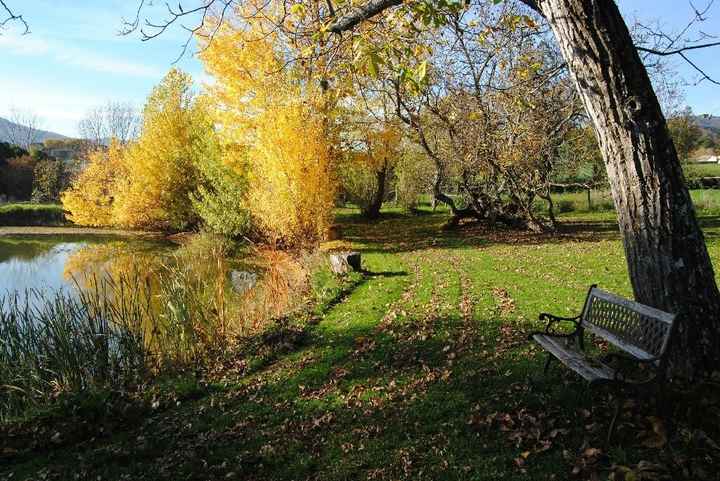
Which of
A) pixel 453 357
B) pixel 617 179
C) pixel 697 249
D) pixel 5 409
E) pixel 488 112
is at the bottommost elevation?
pixel 5 409

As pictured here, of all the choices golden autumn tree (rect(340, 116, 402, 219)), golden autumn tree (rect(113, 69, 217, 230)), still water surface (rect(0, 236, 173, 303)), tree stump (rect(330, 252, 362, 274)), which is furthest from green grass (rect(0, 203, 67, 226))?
tree stump (rect(330, 252, 362, 274))

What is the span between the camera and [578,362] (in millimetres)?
3928

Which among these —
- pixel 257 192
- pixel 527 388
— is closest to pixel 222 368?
pixel 527 388

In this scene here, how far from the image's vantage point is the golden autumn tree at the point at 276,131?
16188 millimetres

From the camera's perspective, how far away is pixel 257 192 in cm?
1733

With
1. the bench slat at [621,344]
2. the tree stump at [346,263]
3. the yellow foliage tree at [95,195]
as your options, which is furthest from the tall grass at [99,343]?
the yellow foliage tree at [95,195]

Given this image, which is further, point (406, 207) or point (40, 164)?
point (40, 164)

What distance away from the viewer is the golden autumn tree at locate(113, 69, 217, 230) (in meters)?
24.7

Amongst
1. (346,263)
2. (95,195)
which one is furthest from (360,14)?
(95,195)

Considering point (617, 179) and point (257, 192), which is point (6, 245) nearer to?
point (257, 192)

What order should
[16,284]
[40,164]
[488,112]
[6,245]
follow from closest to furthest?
[16,284] < [488,112] < [6,245] < [40,164]

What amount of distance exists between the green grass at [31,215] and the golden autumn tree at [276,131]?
20.6 meters

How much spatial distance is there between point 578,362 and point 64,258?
20614 millimetres

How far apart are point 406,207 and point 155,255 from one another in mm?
16273
